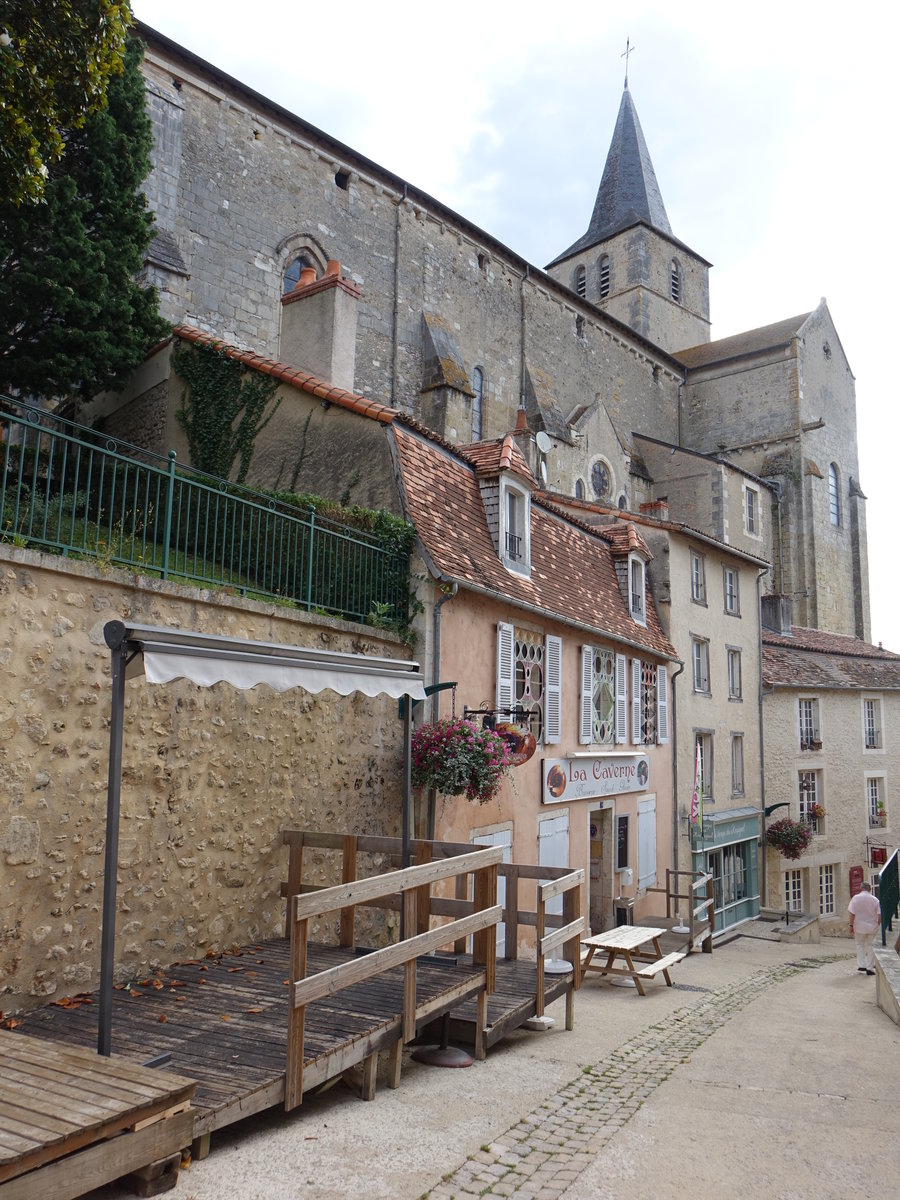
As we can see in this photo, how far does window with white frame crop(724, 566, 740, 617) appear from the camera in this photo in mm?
21125

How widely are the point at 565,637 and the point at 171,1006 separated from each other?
8.23m

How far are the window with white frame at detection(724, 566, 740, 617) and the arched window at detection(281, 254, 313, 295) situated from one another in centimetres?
1232

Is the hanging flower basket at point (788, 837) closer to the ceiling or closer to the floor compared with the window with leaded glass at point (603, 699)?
closer to the floor

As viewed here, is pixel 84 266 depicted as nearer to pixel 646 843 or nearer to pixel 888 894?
pixel 646 843

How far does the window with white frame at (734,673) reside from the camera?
2098 centimetres

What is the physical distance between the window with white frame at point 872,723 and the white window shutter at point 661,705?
10.4 meters

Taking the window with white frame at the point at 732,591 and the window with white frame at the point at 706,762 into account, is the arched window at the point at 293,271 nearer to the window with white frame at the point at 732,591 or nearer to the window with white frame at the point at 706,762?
the window with white frame at the point at 732,591

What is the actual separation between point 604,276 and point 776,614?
81.8 feet

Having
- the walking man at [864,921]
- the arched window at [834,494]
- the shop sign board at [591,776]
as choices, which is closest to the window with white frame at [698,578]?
the shop sign board at [591,776]

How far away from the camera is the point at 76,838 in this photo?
616 centimetres

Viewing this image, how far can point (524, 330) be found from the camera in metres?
30.6

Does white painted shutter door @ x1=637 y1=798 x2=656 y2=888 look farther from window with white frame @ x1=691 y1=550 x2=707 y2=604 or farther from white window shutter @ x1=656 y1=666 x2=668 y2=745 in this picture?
window with white frame @ x1=691 y1=550 x2=707 y2=604

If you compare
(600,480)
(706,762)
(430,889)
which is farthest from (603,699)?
(600,480)

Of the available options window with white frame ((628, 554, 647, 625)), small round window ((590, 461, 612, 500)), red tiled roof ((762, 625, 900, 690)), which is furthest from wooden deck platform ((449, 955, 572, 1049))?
small round window ((590, 461, 612, 500))
